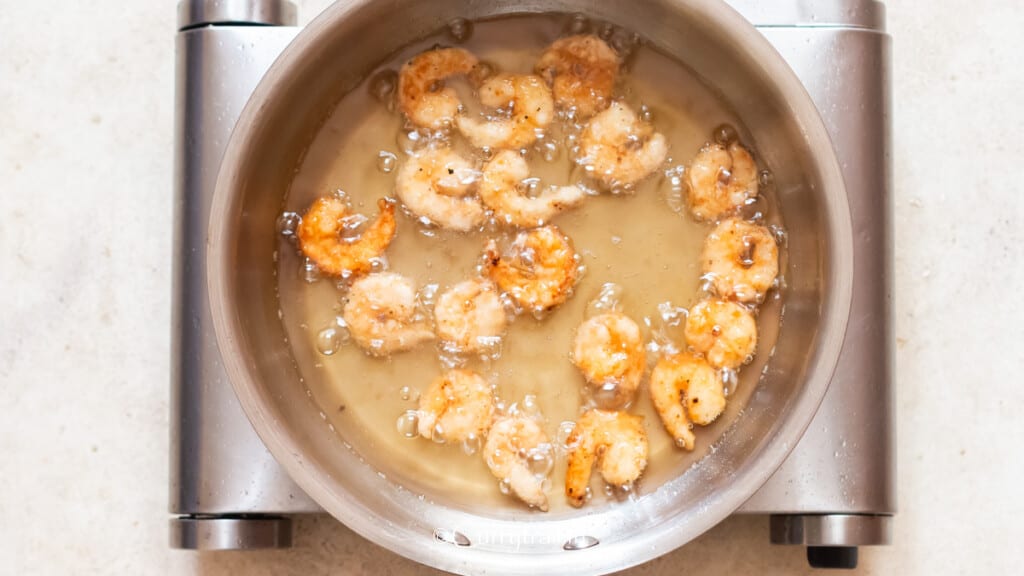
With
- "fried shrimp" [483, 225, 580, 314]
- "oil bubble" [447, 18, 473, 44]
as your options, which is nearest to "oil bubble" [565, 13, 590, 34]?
"oil bubble" [447, 18, 473, 44]

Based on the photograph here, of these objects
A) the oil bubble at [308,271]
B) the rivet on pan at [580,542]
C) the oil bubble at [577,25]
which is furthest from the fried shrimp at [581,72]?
the rivet on pan at [580,542]

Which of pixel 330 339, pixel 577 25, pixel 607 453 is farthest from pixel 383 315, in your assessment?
pixel 577 25

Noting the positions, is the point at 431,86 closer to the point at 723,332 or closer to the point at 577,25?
the point at 577,25

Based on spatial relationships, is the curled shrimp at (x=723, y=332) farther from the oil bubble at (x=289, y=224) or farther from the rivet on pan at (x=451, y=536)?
the oil bubble at (x=289, y=224)

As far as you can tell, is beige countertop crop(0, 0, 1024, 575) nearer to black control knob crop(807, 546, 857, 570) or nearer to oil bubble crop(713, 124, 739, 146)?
black control knob crop(807, 546, 857, 570)

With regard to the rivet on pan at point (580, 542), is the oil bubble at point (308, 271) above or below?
above

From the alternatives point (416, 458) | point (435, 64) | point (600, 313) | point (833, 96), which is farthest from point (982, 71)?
point (416, 458)
